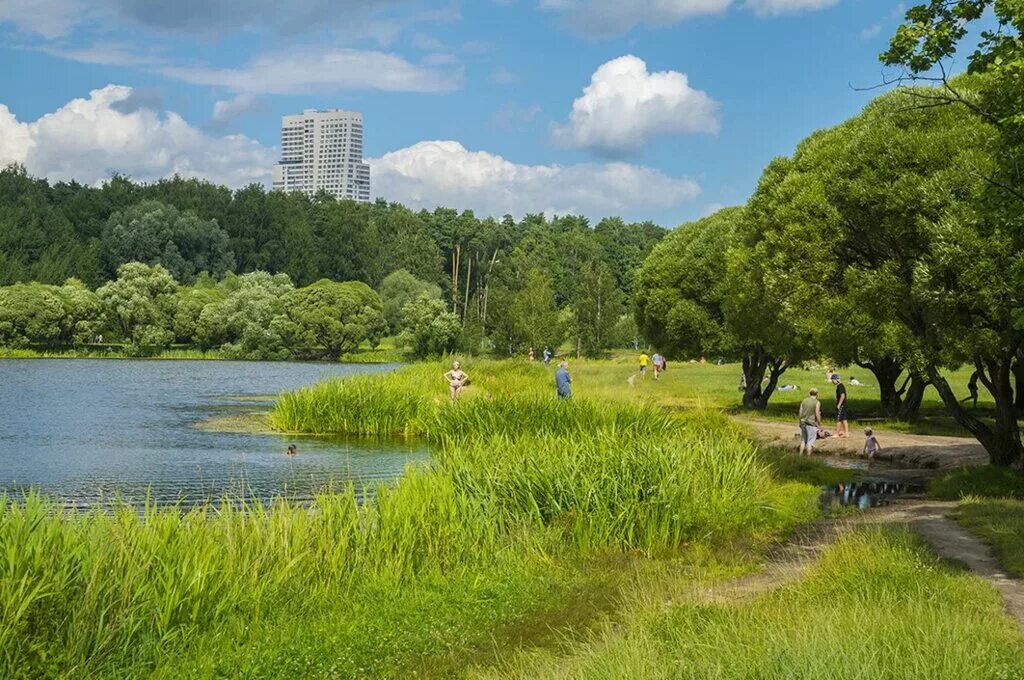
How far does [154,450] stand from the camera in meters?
31.0

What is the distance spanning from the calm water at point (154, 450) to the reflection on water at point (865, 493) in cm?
870

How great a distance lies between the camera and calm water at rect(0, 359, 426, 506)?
2286 cm

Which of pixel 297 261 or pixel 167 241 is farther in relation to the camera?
pixel 297 261

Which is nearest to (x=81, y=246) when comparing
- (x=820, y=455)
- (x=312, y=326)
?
(x=312, y=326)

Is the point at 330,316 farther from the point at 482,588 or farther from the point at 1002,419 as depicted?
the point at 482,588

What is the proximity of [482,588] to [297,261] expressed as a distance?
5589 inches

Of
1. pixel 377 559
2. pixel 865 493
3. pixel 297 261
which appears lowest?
pixel 865 493

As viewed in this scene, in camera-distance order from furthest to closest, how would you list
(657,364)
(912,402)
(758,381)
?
(657,364), (758,381), (912,402)

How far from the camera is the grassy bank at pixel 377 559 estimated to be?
9414 millimetres

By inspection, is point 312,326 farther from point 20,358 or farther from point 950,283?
point 950,283

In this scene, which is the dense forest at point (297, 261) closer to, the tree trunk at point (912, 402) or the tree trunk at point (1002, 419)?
the tree trunk at point (912, 402)

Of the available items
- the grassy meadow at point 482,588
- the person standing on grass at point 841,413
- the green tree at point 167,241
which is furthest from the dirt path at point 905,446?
the green tree at point 167,241

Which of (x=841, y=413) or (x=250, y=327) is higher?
(x=250, y=327)

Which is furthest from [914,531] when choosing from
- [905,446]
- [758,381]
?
[758,381]
